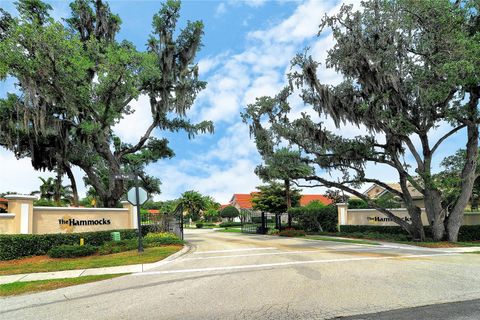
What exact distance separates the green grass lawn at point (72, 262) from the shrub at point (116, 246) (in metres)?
0.59

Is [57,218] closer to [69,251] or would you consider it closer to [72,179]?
[69,251]

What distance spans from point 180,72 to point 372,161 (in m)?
14.9

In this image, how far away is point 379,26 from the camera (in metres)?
20.0

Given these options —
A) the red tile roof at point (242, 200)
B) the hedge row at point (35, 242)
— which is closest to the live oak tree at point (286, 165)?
the hedge row at point (35, 242)

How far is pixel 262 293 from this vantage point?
7.92 meters

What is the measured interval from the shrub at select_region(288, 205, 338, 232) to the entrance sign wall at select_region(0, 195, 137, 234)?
52.9ft

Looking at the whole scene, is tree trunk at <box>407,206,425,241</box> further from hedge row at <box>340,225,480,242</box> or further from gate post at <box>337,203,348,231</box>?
gate post at <box>337,203,348,231</box>

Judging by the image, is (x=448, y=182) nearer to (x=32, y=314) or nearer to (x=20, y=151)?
(x=32, y=314)

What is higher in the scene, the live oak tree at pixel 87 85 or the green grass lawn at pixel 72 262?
the live oak tree at pixel 87 85

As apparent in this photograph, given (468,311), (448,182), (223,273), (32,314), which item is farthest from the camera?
(448,182)

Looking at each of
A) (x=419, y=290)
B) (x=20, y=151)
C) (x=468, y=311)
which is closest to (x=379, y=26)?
(x=419, y=290)

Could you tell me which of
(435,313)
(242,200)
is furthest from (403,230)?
(242,200)

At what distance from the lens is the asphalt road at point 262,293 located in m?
6.56

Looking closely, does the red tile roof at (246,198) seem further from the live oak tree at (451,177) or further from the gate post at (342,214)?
the live oak tree at (451,177)
